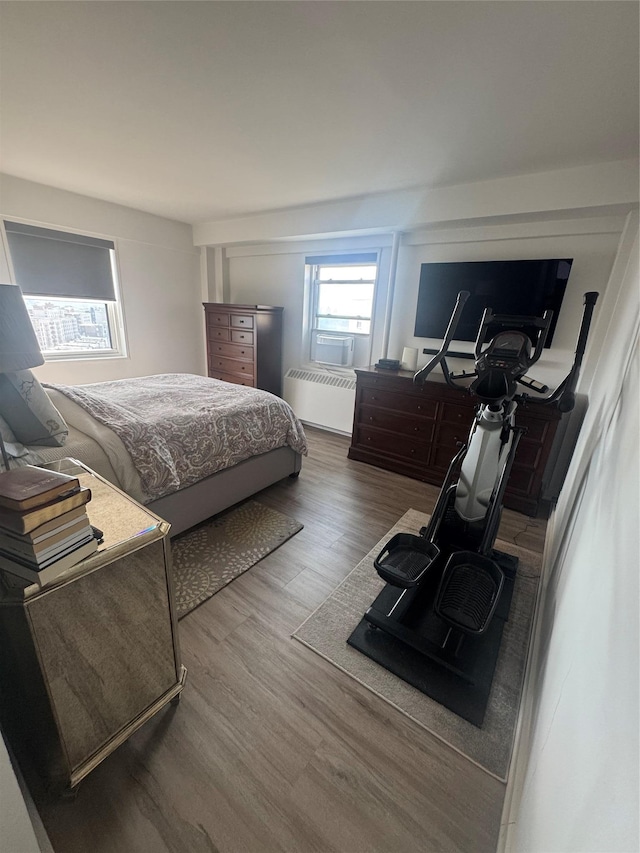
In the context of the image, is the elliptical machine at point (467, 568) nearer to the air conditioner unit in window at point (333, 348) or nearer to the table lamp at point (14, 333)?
the table lamp at point (14, 333)

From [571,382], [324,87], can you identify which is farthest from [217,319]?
[571,382]

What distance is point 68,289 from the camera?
12.2 ft

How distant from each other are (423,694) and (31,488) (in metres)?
1.57

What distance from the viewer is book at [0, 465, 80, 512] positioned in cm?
80

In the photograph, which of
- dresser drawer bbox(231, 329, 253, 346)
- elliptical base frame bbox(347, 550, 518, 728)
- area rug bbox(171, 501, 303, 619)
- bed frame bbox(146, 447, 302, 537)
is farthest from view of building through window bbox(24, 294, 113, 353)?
elliptical base frame bbox(347, 550, 518, 728)

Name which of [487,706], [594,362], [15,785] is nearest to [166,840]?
[15,785]

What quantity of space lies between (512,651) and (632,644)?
4.30 ft

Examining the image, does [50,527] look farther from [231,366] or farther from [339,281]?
[231,366]

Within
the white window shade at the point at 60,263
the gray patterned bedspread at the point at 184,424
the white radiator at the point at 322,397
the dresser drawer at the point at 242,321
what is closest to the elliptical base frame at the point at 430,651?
the gray patterned bedspread at the point at 184,424

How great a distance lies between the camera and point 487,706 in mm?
1355

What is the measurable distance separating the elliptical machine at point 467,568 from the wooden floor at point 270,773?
227mm

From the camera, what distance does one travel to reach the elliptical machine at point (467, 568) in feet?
4.78

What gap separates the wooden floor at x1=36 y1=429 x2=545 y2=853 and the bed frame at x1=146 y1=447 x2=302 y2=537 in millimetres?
650

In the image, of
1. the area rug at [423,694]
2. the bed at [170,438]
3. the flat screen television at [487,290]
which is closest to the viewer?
the area rug at [423,694]
